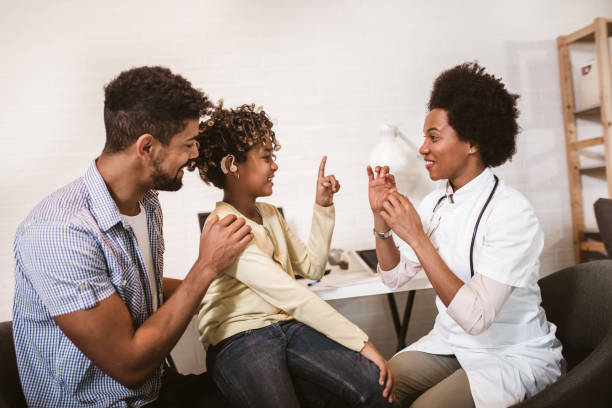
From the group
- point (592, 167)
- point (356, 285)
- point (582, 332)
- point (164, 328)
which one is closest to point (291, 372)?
point (164, 328)

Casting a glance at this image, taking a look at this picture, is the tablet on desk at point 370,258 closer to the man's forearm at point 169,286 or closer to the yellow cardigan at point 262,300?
the yellow cardigan at point 262,300

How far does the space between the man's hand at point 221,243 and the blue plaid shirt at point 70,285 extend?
199 mm

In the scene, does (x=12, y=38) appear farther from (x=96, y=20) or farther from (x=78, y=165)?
(x=78, y=165)

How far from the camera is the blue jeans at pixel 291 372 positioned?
1.13 meters

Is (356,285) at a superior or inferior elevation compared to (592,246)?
superior

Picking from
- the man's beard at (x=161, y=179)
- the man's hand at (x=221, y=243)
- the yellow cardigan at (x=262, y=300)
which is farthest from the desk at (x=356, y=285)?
the man's beard at (x=161, y=179)

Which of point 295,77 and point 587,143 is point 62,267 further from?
point 587,143

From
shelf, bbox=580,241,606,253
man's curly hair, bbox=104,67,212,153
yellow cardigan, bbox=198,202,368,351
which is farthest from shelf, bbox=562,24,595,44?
man's curly hair, bbox=104,67,212,153

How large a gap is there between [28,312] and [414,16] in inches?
109

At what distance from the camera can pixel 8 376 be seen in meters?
1.10

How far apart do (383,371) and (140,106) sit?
102 centimetres

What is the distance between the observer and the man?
956mm

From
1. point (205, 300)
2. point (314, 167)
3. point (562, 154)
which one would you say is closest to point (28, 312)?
point (205, 300)

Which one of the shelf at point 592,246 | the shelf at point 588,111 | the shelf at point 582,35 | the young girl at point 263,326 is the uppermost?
the shelf at point 582,35
